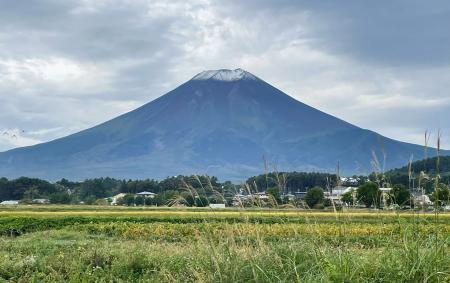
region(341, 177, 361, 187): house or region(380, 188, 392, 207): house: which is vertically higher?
region(341, 177, 361, 187): house

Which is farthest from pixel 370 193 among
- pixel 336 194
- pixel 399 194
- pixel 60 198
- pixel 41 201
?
pixel 41 201

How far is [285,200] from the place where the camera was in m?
7.94

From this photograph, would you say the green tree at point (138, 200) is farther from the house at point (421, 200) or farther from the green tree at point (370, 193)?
the house at point (421, 200)

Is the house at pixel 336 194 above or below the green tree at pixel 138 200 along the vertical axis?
below

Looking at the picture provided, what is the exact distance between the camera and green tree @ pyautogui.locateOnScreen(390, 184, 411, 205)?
23.1 feet

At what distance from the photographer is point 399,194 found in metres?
8.84

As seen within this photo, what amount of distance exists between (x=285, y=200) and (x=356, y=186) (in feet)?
3.27

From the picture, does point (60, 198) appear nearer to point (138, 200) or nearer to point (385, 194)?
point (138, 200)

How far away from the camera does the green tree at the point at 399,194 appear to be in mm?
7042

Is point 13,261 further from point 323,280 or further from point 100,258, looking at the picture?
point 323,280

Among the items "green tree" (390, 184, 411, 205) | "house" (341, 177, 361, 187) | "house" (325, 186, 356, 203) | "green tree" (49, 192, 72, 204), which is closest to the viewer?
"house" (325, 186, 356, 203)

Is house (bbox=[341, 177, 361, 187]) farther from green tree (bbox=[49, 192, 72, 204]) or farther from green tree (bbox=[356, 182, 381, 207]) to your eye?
green tree (bbox=[49, 192, 72, 204])

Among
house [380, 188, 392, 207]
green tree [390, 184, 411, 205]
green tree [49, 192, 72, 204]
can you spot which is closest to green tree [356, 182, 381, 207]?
house [380, 188, 392, 207]

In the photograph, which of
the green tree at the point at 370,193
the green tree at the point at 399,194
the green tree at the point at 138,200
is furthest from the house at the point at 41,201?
the green tree at the point at 399,194
